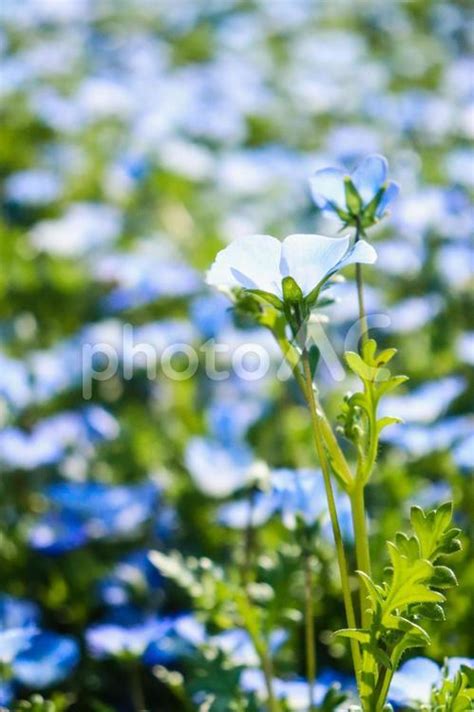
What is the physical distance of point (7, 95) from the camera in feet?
10.1

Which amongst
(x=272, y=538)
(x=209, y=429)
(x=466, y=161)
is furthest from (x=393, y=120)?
(x=272, y=538)

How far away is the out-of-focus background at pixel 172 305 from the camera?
130 cm

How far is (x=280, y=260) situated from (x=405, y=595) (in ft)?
0.83

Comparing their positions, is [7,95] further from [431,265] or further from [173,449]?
[173,449]

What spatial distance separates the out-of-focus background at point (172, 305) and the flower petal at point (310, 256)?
386 millimetres

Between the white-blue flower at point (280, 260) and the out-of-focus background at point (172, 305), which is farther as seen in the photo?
the out-of-focus background at point (172, 305)

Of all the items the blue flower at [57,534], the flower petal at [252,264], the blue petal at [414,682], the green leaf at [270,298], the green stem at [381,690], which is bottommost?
the blue flower at [57,534]

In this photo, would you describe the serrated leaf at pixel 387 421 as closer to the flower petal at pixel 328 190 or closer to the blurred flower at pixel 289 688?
the flower petal at pixel 328 190

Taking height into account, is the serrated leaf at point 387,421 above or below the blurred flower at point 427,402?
above

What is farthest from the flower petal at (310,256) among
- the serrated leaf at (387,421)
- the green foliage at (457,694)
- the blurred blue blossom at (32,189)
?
the blurred blue blossom at (32,189)

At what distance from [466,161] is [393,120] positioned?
2.08ft

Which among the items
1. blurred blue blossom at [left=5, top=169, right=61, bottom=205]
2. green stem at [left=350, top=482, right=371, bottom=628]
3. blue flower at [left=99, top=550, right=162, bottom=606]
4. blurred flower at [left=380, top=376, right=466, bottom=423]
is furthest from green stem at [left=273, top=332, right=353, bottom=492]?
blurred blue blossom at [left=5, top=169, right=61, bottom=205]

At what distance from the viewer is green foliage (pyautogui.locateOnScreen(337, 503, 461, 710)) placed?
73cm

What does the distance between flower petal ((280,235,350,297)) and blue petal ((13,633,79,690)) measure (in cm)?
59
